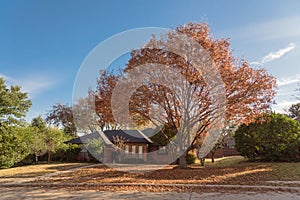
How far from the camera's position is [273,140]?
43.7ft

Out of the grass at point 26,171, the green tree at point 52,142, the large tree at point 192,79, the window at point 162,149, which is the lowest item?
the grass at point 26,171

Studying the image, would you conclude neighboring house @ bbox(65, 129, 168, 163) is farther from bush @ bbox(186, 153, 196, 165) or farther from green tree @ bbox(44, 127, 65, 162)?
bush @ bbox(186, 153, 196, 165)

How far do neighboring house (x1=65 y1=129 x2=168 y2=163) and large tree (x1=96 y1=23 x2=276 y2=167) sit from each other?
824cm

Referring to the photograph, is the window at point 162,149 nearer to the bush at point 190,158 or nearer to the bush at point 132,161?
the bush at point 132,161

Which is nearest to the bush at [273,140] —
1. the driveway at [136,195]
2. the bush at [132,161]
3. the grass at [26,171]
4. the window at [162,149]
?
the window at [162,149]

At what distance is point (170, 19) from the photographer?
34.8 feet

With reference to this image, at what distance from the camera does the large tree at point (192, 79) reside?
31.7 ft

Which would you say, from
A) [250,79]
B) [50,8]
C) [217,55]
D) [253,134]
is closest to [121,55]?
[50,8]

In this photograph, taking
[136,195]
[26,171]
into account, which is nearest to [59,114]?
[26,171]

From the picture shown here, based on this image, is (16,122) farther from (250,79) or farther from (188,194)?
(250,79)

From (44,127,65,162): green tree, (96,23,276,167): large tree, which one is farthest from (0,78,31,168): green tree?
(96,23,276,167): large tree

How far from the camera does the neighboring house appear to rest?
17797 millimetres

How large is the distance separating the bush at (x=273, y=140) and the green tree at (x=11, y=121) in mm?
14901

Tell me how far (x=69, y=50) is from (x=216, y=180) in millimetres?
9606
